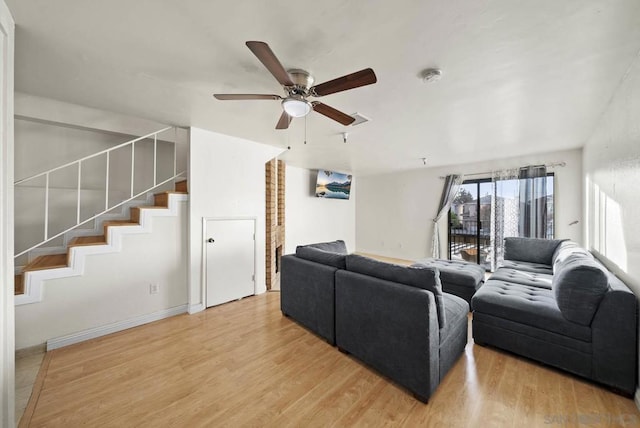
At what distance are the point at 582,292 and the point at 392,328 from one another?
1506mm

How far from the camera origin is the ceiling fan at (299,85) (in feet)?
4.60

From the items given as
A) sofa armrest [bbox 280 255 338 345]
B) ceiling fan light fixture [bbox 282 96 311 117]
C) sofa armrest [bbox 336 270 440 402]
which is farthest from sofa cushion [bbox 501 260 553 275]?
ceiling fan light fixture [bbox 282 96 311 117]

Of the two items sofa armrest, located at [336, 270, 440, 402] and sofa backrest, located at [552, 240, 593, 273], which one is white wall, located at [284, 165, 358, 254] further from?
sofa backrest, located at [552, 240, 593, 273]

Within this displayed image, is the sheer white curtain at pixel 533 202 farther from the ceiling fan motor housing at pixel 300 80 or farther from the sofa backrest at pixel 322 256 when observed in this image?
the ceiling fan motor housing at pixel 300 80

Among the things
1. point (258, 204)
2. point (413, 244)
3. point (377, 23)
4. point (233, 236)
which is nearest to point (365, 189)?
point (413, 244)

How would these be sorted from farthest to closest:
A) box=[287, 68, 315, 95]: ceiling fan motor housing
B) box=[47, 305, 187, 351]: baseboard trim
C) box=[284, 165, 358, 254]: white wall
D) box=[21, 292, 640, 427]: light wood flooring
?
box=[284, 165, 358, 254]: white wall
box=[47, 305, 187, 351]: baseboard trim
box=[287, 68, 315, 95]: ceiling fan motor housing
box=[21, 292, 640, 427]: light wood flooring

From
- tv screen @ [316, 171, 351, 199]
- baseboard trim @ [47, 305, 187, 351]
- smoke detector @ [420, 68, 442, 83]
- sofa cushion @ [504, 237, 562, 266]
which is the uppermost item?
smoke detector @ [420, 68, 442, 83]

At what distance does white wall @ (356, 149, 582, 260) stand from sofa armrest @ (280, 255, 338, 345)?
4.29 metres

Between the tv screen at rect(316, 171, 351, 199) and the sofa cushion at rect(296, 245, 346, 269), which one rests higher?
the tv screen at rect(316, 171, 351, 199)

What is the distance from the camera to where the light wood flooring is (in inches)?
60.3

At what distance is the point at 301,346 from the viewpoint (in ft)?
7.73

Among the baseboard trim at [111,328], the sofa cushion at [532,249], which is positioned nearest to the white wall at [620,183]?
the sofa cushion at [532,249]

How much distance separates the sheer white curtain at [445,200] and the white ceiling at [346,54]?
2.56 m

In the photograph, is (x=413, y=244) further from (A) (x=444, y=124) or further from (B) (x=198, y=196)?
(B) (x=198, y=196)
